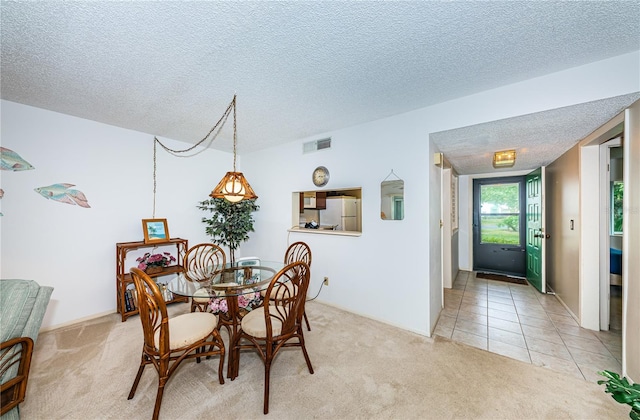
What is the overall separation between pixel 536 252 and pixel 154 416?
17.8 ft

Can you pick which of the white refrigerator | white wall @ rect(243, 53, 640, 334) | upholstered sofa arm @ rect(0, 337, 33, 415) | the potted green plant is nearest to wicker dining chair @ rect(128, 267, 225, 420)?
upholstered sofa arm @ rect(0, 337, 33, 415)

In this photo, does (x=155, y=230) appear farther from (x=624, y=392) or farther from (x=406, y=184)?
(x=624, y=392)

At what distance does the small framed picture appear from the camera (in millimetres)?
3307

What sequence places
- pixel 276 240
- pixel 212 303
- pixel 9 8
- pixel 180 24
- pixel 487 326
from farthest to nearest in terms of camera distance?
pixel 276 240
pixel 487 326
pixel 212 303
pixel 180 24
pixel 9 8

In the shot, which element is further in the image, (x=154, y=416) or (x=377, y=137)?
(x=377, y=137)

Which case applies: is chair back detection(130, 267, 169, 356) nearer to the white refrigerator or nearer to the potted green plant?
the potted green plant

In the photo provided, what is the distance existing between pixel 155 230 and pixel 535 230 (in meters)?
6.12

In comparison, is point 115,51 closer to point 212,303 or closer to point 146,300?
point 146,300

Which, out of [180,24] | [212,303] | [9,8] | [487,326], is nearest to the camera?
[9,8]

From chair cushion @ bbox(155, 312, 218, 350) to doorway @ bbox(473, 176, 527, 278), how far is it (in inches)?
210

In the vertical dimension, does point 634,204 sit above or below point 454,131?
below

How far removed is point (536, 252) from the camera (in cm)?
410

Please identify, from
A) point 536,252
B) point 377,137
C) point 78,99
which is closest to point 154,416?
point 78,99

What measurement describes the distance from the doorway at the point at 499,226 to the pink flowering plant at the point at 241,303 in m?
4.82
